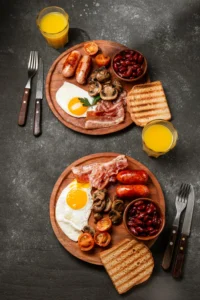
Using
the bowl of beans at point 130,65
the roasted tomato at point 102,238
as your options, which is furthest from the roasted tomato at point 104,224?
the bowl of beans at point 130,65

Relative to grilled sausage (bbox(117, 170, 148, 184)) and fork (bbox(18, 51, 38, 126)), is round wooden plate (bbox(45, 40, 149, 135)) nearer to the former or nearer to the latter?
fork (bbox(18, 51, 38, 126))

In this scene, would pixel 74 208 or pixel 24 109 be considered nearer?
pixel 74 208

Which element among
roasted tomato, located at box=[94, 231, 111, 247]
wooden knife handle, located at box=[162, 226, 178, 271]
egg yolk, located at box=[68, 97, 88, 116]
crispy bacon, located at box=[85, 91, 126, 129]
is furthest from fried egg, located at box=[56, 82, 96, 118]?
wooden knife handle, located at box=[162, 226, 178, 271]

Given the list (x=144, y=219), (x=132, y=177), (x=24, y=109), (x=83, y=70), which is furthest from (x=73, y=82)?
(x=144, y=219)

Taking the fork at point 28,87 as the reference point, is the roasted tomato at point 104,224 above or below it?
below

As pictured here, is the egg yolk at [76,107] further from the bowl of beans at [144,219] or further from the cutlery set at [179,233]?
the cutlery set at [179,233]

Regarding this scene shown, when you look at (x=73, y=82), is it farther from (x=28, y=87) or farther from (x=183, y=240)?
(x=183, y=240)
